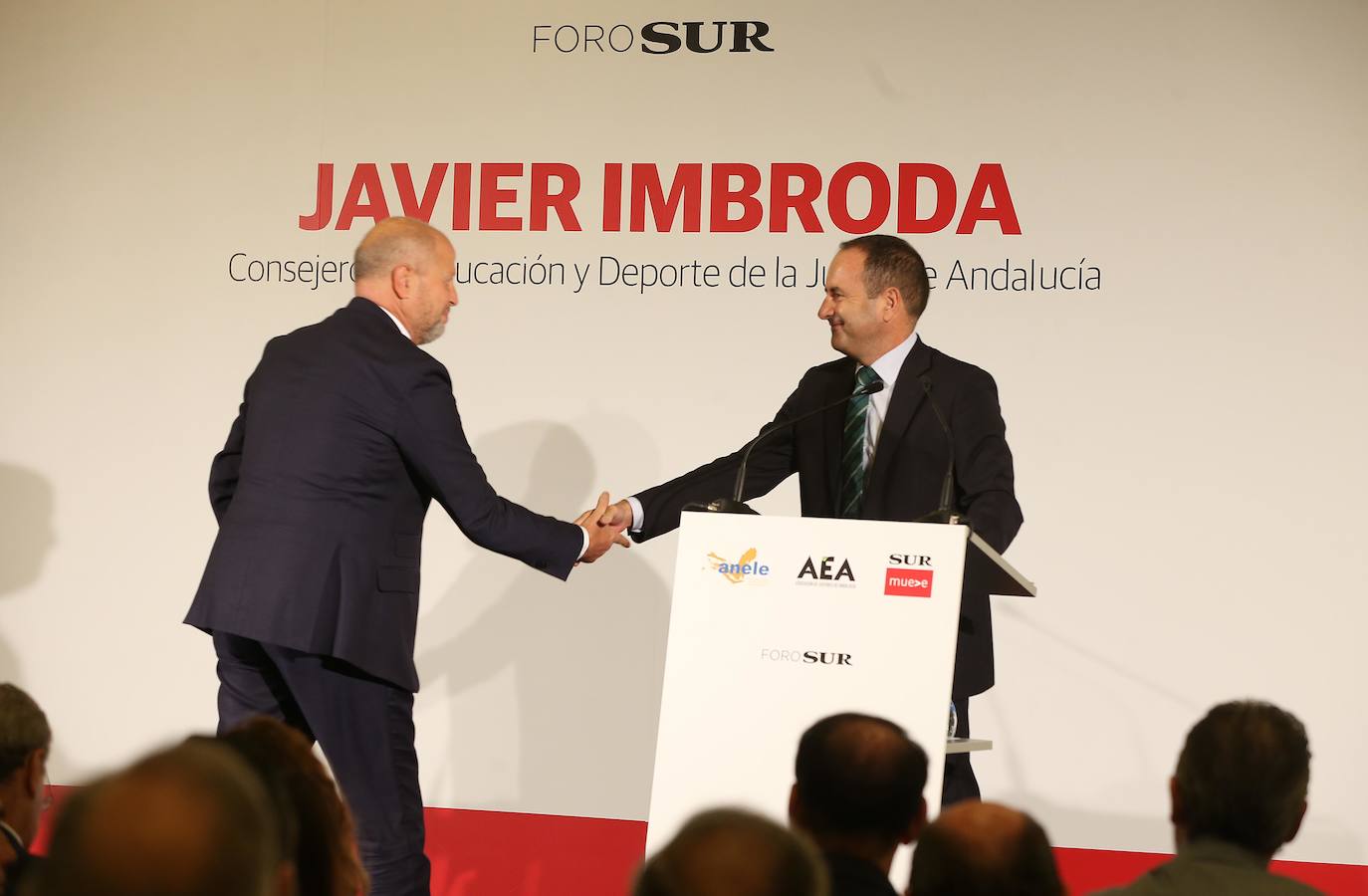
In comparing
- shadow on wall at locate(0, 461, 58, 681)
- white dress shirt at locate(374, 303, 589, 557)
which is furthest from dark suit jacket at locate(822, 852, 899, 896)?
shadow on wall at locate(0, 461, 58, 681)

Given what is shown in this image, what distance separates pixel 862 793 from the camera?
168cm

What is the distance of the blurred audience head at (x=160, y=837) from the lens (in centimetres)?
87

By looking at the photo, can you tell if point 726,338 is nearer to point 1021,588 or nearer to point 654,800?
point 1021,588

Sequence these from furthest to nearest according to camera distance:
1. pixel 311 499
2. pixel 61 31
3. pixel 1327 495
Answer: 1. pixel 61 31
2. pixel 1327 495
3. pixel 311 499

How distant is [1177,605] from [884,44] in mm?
2095

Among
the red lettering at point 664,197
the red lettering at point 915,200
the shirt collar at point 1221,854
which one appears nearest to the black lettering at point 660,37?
the red lettering at point 664,197

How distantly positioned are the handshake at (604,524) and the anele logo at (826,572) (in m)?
1.19

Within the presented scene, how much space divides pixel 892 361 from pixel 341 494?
133 centimetres

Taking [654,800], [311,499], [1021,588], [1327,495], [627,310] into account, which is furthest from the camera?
[627,310]

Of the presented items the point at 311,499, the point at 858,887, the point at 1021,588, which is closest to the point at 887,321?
the point at 1021,588

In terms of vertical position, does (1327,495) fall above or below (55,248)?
below

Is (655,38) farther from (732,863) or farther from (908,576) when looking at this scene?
(732,863)

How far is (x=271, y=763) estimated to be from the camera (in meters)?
1.50

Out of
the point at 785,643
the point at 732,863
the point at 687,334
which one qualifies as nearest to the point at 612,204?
the point at 687,334
